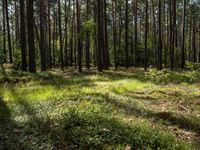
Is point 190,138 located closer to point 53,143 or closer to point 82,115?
point 82,115

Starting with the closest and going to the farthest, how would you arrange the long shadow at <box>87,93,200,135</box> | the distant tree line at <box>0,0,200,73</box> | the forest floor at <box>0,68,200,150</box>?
1. the forest floor at <box>0,68,200,150</box>
2. the long shadow at <box>87,93,200,135</box>
3. the distant tree line at <box>0,0,200,73</box>

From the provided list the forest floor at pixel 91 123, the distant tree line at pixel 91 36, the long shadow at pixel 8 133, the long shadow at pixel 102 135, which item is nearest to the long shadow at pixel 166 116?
the forest floor at pixel 91 123

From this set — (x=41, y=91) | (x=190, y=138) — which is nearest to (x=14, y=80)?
(x=41, y=91)

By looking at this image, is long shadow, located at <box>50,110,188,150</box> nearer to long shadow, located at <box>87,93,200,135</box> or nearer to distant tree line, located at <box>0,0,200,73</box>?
long shadow, located at <box>87,93,200,135</box>

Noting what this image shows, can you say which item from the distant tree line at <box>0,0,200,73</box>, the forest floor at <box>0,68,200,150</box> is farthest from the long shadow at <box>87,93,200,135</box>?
the distant tree line at <box>0,0,200,73</box>

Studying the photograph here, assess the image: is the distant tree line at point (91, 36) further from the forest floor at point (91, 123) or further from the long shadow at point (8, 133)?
the long shadow at point (8, 133)

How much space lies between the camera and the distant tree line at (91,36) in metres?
29.6

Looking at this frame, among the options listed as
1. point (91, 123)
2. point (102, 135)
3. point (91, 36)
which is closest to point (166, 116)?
point (91, 123)

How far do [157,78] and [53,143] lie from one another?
13561mm

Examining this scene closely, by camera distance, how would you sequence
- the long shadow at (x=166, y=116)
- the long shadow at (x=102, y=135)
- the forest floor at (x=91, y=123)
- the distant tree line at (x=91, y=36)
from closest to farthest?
1. the long shadow at (x=102, y=135)
2. the forest floor at (x=91, y=123)
3. the long shadow at (x=166, y=116)
4. the distant tree line at (x=91, y=36)

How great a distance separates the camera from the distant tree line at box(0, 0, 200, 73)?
29.6 m

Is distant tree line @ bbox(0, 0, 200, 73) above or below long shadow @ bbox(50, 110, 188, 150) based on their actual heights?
above

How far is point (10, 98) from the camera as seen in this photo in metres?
12.1

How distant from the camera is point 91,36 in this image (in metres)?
49.9
